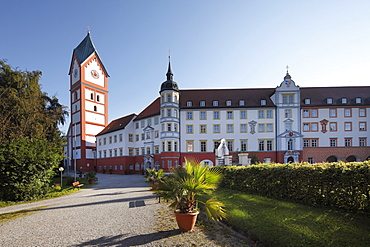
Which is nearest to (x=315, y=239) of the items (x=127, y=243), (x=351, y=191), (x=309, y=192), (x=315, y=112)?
(x=351, y=191)

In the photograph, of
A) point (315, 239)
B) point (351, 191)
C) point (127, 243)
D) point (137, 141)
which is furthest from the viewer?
point (137, 141)

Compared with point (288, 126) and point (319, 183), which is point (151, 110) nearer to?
point (288, 126)

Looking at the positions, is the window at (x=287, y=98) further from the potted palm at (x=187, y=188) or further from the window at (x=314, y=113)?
the potted palm at (x=187, y=188)

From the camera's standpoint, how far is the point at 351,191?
24.6 ft

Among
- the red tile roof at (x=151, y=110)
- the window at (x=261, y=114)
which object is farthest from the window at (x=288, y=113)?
the red tile roof at (x=151, y=110)

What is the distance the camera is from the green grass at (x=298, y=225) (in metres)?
5.74

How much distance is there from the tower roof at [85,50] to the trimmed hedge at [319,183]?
5272cm

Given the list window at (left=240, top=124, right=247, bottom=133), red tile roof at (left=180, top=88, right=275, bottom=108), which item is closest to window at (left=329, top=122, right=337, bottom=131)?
red tile roof at (left=180, top=88, right=275, bottom=108)

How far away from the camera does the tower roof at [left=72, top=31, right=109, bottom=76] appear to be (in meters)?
55.6

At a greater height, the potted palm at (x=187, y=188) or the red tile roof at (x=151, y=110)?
the red tile roof at (x=151, y=110)

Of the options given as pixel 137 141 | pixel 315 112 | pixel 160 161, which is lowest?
pixel 160 161

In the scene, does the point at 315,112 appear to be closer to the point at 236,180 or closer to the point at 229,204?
the point at 236,180

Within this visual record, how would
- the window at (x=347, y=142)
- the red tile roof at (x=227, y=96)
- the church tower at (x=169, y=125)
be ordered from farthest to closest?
the red tile roof at (x=227, y=96), the window at (x=347, y=142), the church tower at (x=169, y=125)

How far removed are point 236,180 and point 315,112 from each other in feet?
111
